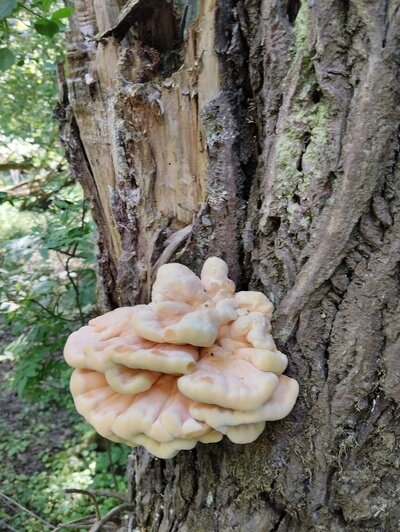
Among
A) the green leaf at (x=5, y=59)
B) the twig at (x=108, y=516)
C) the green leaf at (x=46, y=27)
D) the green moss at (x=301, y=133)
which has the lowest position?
the twig at (x=108, y=516)

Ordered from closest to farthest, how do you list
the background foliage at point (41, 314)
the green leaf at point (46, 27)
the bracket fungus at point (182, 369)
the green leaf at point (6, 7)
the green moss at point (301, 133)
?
the bracket fungus at point (182, 369), the green moss at point (301, 133), the green leaf at point (6, 7), the green leaf at point (46, 27), the background foliage at point (41, 314)

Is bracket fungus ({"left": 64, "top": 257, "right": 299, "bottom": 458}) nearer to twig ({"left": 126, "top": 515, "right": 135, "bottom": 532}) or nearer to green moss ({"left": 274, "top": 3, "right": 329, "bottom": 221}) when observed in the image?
green moss ({"left": 274, "top": 3, "right": 329, "bottom": 221})

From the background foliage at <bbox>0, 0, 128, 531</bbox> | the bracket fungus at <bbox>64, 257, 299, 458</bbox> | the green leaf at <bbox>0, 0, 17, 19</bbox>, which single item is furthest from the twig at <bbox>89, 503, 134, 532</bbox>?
the green leaf at <bbox>0, 0, 17, 19</bbox>

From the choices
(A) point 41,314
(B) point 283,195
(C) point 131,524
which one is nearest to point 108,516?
(C) point 131,524

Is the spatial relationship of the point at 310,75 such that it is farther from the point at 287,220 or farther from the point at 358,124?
the point at 287,220

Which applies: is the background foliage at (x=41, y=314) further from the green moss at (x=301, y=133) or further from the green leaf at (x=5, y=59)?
the green moss at (x=301, y=133)

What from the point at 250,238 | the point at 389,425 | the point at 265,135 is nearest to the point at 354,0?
the point at 265,135

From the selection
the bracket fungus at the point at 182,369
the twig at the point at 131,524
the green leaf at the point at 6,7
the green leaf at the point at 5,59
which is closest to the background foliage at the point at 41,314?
the green leaf at the point at 5,59
